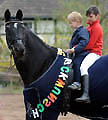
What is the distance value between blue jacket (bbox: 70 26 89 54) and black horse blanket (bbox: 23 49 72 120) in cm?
33

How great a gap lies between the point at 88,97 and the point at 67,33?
11676mm

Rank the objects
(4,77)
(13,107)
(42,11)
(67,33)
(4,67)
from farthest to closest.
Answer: (42,11) → (67,33) → (4,67) → (4,77) → (13,107)

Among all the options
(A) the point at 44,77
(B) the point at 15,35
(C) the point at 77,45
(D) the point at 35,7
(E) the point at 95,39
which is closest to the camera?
(B) the point at 15,35

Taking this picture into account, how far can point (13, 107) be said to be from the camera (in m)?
8.64

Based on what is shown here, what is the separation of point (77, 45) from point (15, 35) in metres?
0.88

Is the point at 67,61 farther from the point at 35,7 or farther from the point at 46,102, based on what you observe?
the point at 35,7

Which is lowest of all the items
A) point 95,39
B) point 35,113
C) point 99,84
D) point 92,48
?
point 35,113

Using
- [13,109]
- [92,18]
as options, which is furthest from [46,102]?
[13,109]

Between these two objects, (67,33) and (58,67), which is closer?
(58,67)

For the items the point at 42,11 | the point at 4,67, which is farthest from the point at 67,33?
the point at 42,11

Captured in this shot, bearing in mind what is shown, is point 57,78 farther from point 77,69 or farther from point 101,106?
point 101,106

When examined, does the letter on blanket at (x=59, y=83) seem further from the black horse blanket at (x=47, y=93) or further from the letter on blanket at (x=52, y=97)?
the letter on blanket at (x=52, y=97)

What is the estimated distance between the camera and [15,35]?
162 inches

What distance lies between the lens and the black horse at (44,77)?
13.8 ft
